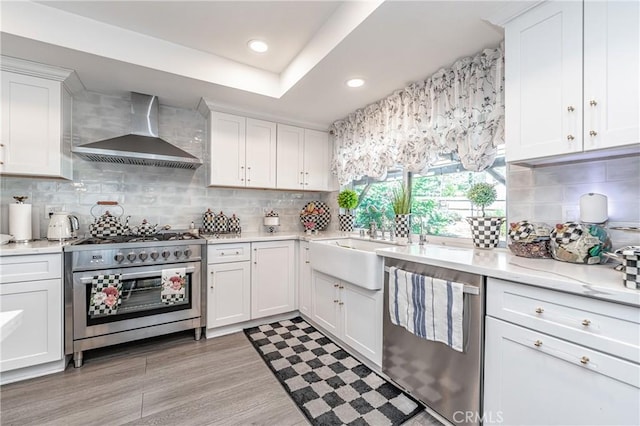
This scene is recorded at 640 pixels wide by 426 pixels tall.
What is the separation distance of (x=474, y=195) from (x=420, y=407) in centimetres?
140

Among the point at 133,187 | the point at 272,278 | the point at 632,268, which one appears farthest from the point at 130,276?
the point at 632,268

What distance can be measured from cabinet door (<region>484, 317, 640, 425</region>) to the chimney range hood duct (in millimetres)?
2676

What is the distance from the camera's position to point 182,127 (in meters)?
2.96

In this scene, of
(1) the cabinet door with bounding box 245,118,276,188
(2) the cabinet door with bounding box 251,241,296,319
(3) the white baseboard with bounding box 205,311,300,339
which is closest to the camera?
(3) the white baseboard with bounding box 205,311,300,339

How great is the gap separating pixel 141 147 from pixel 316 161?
1.88 metres

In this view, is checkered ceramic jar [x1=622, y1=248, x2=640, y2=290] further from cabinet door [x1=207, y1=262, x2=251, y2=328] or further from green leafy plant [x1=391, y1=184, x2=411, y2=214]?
cabinet door [x1=207, y1=262, x2=251, y2=328]

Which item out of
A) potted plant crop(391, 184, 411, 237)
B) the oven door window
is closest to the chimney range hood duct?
the oven door window

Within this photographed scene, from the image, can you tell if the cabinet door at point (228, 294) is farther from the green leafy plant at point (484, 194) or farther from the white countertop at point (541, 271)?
the green leafy plant at point (484, 194)

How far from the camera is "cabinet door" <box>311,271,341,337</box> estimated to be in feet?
7.66

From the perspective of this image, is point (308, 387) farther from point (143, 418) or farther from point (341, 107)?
point (341, 107)

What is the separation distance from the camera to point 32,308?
1.89m

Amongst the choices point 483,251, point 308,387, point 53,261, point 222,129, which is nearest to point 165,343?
point 53,261

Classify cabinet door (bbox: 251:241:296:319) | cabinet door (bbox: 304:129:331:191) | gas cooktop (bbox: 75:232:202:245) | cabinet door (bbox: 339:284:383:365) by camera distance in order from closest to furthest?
cabinet door (bbox: 339:284:383:365) → gas cooktop (bbox: 75:232:202:245) → cabinet door (bbox: 251:241:296:319) → cabinet door (bbox: 304:129:331:191)

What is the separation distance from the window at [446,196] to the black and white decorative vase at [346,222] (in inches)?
21.3
